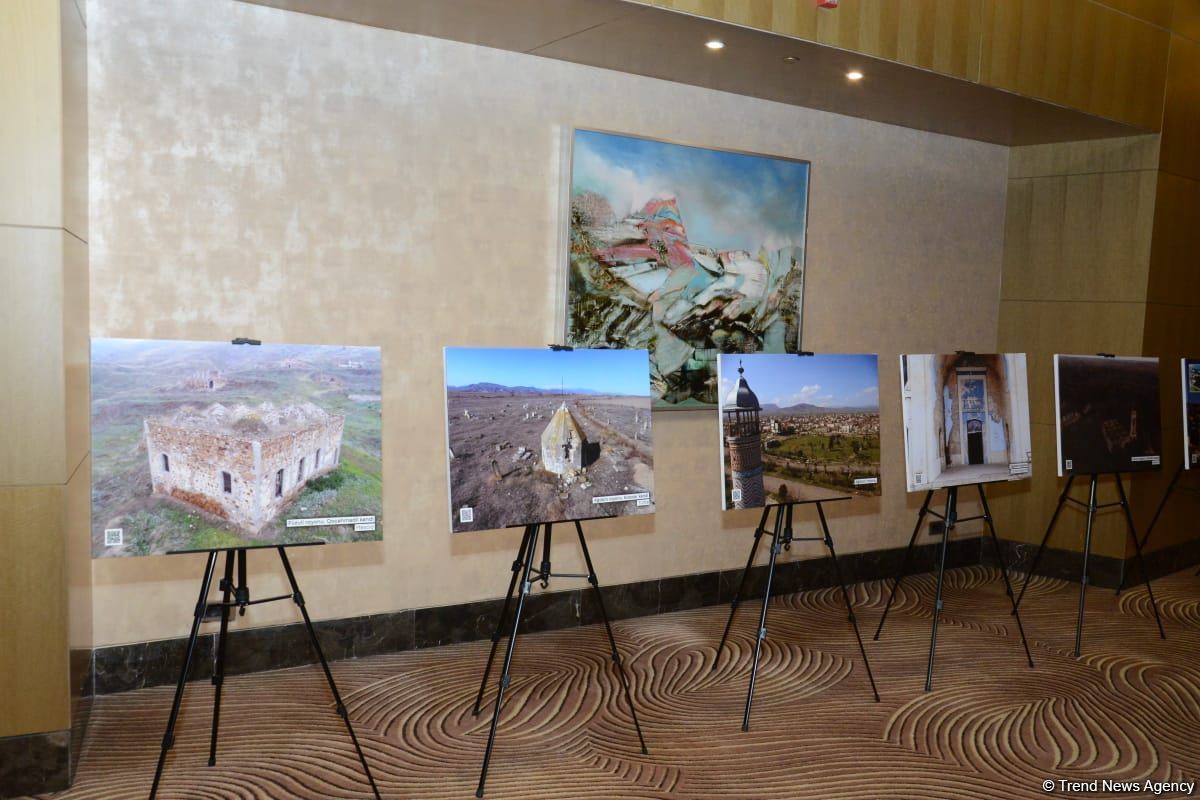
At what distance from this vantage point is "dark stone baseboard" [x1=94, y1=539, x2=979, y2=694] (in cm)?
422

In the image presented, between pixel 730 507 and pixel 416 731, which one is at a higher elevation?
pixel 730 507

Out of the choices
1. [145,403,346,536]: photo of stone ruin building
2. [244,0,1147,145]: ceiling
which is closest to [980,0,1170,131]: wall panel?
[244,0,1147,145]: ceiling

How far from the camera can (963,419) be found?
4.97 metres

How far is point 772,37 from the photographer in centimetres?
440

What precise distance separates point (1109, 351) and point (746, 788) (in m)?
4.27

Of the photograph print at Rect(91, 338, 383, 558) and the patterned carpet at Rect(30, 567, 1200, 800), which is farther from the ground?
the photograph print at Rect(91, 338, 383, 558)

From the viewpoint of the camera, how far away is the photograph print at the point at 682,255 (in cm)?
502

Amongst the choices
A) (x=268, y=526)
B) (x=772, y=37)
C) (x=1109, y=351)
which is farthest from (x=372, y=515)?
(x=1109, y=351)

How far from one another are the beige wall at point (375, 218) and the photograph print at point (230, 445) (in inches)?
40.9

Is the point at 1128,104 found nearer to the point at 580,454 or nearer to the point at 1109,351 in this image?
the point at 1109,351

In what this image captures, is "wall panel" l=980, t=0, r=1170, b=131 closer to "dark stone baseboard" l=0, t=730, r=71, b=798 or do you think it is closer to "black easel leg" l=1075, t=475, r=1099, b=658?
"black easel leg" l=1075, t=475, r=1099, b=658

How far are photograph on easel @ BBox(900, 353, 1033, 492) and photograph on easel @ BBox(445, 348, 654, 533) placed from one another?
1.49m

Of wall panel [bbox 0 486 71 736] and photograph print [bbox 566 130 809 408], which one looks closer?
wall panel [bbox 0 486 71 736]

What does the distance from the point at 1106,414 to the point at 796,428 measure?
2155 millimetres
